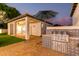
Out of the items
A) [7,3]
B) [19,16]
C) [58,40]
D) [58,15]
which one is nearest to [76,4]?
[58,15]

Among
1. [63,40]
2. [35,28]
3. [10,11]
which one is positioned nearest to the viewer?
[63,40]

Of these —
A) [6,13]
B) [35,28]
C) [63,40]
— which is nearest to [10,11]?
[6,13]

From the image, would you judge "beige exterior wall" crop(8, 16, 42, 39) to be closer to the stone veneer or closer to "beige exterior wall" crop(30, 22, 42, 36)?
"beige exterior wall" crop(30, 22, 42, 36)

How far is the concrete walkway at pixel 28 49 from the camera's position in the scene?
2908 mm

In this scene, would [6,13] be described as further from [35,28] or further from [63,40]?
[63,40]

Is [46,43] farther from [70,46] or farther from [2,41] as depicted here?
[2,41]

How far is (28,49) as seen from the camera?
2.97 metres

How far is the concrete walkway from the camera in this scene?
2908mm

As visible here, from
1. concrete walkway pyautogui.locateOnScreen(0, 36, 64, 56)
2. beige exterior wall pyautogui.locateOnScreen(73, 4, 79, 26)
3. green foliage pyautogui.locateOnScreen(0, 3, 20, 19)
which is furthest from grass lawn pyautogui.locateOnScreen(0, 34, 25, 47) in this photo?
Answer: beige exterior wall pyautogui.locateOnScreen(73, 4, 79, 26)

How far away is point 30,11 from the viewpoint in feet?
10.1

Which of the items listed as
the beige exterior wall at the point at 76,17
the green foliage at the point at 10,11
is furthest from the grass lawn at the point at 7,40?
the beige exterior wall at the point at 76,17

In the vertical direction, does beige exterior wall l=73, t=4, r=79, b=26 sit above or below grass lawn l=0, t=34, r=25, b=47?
above

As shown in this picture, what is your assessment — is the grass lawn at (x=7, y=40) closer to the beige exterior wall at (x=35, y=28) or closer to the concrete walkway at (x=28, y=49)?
the concrete walkway at (x=28, y=49)

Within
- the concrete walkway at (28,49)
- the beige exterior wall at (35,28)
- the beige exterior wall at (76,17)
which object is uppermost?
the beige exterior wall at (76,17)
